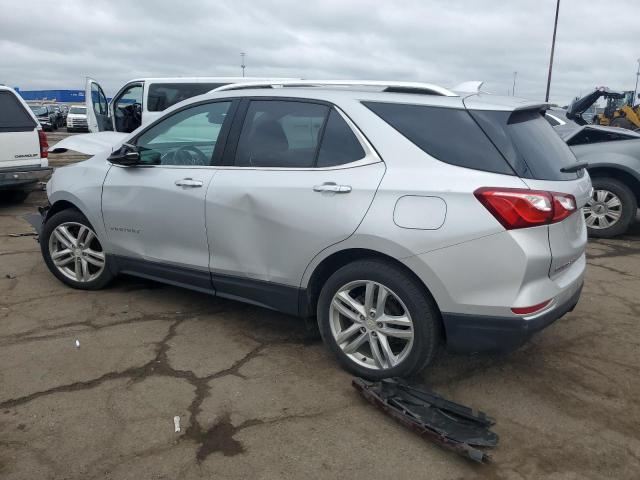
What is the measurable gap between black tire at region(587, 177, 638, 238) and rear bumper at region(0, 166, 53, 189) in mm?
7566

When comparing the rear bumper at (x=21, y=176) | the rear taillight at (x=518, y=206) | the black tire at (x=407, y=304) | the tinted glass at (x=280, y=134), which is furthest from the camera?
the rear bumper at (x=21, y=176)

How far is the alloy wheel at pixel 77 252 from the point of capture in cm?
458

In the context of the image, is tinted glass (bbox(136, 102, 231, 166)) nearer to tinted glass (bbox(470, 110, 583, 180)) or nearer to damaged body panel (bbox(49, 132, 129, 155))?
damaged body panel (bbox(49, 132, 129, 155))

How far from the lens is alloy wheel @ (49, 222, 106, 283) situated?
458 cm

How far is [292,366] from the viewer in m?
3.49

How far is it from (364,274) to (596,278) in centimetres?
343

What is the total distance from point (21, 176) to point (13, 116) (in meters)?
0.85

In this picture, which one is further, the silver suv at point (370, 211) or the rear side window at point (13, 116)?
the rear side window at point (13, 116)

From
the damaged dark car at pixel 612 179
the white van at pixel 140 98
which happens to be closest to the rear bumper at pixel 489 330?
the damaged dark car at pixel 612 179

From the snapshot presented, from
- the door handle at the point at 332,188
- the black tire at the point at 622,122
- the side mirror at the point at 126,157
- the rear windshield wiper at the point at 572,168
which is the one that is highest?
the black tire at the point at 622,122

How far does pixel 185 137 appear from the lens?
420cm

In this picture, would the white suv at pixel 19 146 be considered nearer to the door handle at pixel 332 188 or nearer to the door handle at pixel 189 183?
the door handle at pixel 189 183

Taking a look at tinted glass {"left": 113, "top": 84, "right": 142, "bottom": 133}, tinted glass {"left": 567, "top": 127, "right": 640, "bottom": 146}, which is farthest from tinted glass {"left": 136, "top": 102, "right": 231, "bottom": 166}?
tinted glass {"left": 113, "top": 84, "right": 142, "bottom": 133}

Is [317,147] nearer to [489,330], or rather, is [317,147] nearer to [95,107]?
[489,330]
